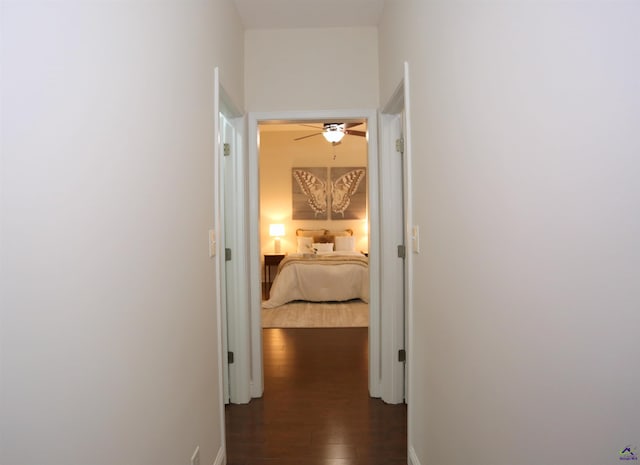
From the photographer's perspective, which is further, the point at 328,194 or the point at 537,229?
the point at 328,194

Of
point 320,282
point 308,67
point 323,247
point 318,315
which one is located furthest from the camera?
point 323,247

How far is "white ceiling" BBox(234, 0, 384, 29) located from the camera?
2.45m

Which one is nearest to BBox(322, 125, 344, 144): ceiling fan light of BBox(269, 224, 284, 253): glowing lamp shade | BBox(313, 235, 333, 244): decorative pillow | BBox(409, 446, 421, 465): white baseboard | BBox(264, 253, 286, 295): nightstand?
BBox(313, 235, 333, 244): decorative pillow

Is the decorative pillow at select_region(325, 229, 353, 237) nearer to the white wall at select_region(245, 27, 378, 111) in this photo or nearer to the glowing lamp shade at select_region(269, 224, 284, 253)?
the glowing lamp shade at select_region(269, 224, 284, 253)

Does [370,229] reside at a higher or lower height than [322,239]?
higher

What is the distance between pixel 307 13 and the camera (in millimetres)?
2584

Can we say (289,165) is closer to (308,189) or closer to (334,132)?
(308,189)

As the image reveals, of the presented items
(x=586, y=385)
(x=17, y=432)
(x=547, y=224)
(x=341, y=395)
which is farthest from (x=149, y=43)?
(x=341, y=395)

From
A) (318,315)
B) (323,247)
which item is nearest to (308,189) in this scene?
(323,247)

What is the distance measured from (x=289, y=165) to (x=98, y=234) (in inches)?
265

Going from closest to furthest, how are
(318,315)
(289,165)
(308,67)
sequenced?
(308,67) → (318,315) → (289,165)

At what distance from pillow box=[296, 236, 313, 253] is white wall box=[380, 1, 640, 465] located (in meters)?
5.66

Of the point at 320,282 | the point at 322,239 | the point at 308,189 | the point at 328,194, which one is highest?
the point at 308,189

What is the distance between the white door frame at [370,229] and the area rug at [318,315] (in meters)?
1.78
